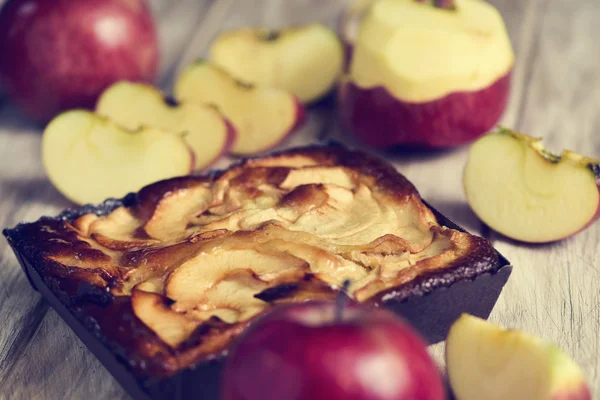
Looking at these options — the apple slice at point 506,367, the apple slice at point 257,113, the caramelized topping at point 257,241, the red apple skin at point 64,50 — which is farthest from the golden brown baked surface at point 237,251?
the red apple skin at point 64,50

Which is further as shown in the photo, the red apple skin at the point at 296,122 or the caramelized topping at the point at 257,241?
the red apple skin at the point at 296,122

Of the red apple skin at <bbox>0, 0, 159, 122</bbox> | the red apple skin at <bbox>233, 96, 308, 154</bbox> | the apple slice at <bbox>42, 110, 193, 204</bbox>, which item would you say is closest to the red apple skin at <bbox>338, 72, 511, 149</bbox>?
the red apple skin at <bbox>233, 96, 308, 154</bbox>

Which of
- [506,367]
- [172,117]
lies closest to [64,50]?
[172,117]

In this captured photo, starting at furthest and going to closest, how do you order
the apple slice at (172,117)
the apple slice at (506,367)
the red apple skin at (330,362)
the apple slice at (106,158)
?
the apple slice at (172,117) < the apple slice at (106,158) < the apple slice at (506,367) < the red apple skin at (330,362)

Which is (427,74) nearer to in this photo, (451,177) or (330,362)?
(451,177)

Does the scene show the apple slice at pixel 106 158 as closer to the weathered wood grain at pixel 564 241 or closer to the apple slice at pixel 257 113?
the apple slice at pixel 257 113

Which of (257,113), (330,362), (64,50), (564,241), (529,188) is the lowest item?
(564,241)
